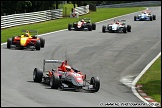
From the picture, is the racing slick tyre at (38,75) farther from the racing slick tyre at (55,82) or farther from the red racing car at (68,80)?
the racing slick tyre at (55,82)

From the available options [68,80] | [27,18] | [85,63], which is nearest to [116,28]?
[27,18]

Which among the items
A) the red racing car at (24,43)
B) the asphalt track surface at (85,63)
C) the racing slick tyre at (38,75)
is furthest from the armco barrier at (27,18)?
the racing slick tyre at (38,75)

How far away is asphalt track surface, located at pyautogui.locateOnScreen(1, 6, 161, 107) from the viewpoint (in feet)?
51.6

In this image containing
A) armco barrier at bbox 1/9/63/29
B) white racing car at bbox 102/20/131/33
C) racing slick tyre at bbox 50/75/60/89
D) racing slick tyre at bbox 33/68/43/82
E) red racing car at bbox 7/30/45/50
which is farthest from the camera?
armco barrier at bbox 1/9/63/29

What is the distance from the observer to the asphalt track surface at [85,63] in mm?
15734

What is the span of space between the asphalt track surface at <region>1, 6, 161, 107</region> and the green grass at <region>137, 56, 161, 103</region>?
2.05 feet

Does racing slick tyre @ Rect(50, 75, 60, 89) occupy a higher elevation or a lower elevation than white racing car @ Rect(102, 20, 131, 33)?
lower

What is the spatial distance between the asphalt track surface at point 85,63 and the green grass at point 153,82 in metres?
0.62

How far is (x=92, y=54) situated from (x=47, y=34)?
11931 mm

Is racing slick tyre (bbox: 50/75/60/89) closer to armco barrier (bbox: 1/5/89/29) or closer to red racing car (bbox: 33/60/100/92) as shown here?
red racing car (bbox: 33/60/100/92)

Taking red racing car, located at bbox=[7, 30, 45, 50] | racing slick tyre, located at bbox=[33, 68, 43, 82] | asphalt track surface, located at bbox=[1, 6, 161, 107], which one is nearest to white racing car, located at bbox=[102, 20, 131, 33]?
asphalt track surface, located at bbox=[1, 6, 161, 107]

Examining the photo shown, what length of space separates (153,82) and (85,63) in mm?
5618

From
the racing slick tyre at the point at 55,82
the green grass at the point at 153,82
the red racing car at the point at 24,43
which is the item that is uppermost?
the red racing car at the point at 24,43

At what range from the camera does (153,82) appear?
66.9 ft
